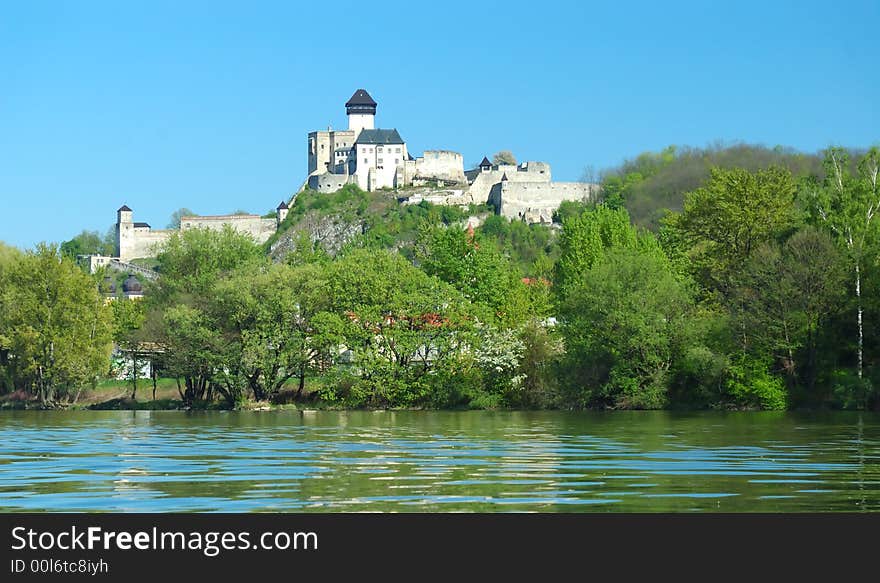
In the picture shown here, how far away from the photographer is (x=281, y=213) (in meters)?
177

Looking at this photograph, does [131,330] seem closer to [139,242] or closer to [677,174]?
[677,174]

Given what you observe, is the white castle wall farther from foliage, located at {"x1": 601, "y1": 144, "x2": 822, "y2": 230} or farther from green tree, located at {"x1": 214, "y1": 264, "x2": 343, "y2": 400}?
green tree, located at {"x1": 214, "y1": 264, "x2": 343, "y2": 400}

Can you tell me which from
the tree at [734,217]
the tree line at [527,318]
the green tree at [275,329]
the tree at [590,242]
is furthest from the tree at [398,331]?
the tree at [734,217]

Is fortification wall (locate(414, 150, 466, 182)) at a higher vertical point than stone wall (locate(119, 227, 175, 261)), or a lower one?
higher

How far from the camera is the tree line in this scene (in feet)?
160

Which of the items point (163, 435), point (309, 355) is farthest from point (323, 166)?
point (163, 435)

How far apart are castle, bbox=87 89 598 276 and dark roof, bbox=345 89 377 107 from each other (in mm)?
4853

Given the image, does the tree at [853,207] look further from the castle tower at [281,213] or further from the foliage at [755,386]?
the castle tower at [281,213]

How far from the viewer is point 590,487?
17625mm

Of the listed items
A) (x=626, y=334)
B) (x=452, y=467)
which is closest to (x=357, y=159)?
(x=626, y=334)

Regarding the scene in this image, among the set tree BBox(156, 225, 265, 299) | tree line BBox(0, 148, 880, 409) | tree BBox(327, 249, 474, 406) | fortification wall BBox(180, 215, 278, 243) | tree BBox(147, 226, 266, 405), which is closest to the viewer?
tree line BBox(0, 148, 880, 409)

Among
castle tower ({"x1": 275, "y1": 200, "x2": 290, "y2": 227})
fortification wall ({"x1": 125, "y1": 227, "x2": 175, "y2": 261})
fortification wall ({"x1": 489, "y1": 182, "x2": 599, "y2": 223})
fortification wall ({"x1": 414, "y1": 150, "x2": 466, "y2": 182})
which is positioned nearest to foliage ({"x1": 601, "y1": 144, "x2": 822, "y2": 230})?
fortification wall ({"x1": 489, "y1": 182, "x2": 599, "y2": 223})

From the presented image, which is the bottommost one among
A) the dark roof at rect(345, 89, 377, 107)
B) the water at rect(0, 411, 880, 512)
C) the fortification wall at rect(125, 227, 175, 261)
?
the water at rect(0, 411, 880, 512)
